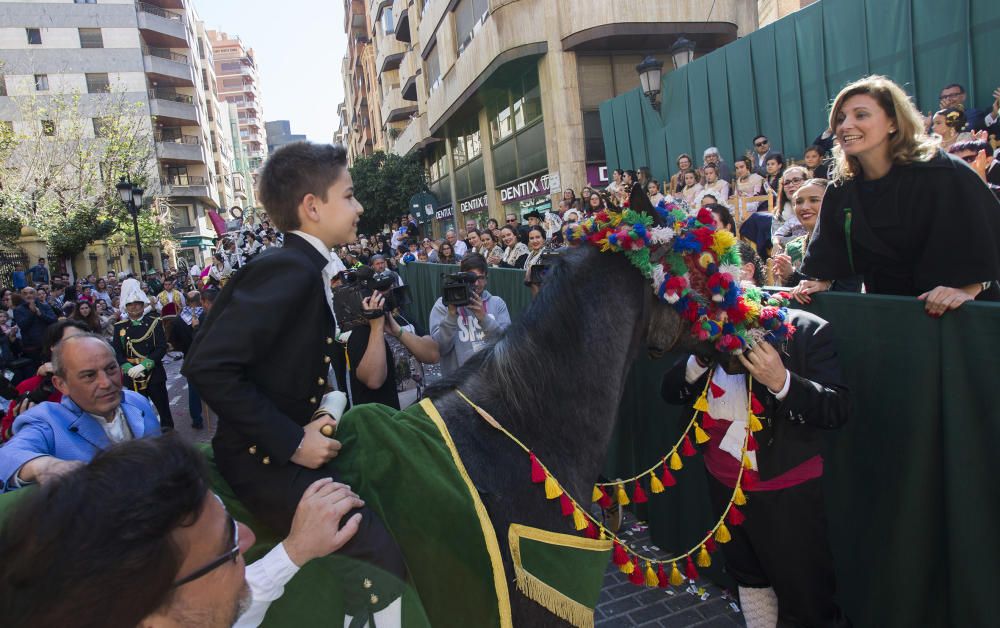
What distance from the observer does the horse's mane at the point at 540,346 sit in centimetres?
251

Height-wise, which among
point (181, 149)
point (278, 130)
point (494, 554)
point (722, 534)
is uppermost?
point (278, 130)

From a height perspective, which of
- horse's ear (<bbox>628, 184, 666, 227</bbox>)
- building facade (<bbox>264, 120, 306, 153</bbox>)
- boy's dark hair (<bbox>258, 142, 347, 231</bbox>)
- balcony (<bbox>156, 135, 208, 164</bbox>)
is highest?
building facade (<bbox>264, 120, 306, 153</bbox>)

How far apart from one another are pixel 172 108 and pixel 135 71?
3677 mm

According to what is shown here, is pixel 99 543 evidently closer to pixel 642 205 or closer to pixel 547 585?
pixel 547 585

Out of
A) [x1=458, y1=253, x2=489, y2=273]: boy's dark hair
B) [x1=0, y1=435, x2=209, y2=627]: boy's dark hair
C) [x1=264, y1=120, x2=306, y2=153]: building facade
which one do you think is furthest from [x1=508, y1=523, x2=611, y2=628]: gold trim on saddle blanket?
[x1=264, y1=120, x2=306, y2=153]: building facade

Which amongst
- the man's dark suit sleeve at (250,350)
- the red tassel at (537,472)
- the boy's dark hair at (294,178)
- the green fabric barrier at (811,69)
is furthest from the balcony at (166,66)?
the red tassel at (537,472)

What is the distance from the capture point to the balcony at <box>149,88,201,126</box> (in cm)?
5044

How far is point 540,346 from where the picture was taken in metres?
2.53

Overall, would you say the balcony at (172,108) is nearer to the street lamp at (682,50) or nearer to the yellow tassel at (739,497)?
the street lamp at (682,50)

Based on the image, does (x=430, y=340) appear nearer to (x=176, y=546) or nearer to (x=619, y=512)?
(x=619, y=512)

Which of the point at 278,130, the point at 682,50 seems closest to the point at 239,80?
the point at 278,130

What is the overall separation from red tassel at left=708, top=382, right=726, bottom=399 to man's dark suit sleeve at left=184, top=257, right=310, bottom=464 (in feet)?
6.75

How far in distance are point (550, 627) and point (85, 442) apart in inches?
97.4

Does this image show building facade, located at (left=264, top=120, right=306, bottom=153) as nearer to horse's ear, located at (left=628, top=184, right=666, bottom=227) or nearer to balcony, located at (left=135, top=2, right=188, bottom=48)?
balcony, located at (left=135, top=2, right=188, bottom=48)
